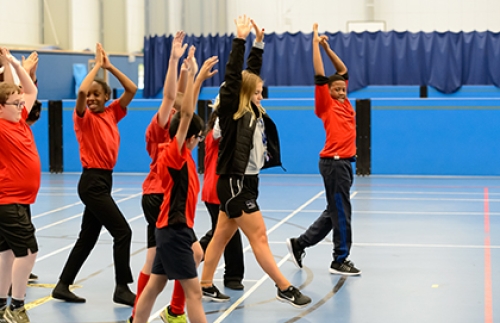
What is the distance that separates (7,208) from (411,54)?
18.2 m

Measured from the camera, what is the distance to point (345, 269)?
24.1 feet

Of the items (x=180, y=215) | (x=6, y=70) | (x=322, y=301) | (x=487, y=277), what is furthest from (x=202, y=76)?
(x=487, y=277)

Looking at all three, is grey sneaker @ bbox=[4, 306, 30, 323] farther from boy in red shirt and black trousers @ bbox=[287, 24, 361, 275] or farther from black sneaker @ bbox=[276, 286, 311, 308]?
boy in red shirt and black trousers @ bbox=[287, 24, 361, 275]

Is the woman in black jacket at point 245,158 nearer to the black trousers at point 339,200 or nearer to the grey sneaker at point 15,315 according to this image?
the black trousers at point 339,200

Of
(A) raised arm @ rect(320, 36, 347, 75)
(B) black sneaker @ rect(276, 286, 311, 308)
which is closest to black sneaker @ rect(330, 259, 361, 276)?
(B) black sneaker @ rect(276, 286, 311, 308)

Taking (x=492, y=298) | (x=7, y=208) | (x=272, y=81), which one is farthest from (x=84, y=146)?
(x=272, y=81)

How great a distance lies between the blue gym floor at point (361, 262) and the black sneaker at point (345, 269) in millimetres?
100

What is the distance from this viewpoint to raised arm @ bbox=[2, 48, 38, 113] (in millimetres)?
5898

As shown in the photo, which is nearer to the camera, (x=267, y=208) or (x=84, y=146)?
(x=84, y=146)

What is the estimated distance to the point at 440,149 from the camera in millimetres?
15391

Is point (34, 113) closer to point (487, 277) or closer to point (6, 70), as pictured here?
point (6, 70)

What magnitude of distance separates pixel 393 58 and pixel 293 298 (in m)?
17.2

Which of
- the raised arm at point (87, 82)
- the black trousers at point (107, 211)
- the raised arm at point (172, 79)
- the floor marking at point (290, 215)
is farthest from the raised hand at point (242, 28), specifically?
the floor marking at point (290, 215)

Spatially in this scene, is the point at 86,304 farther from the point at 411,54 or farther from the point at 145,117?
the point at 411,54
